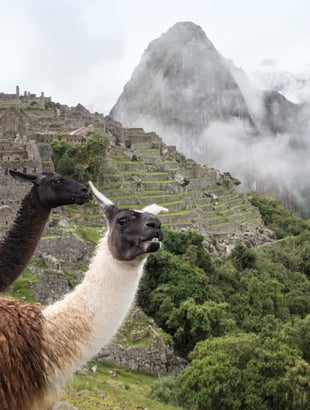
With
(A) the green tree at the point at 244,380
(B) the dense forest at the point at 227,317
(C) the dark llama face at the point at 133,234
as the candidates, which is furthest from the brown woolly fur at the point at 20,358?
(A) the green tree at the point at 244,380

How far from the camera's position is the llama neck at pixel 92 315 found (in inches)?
112

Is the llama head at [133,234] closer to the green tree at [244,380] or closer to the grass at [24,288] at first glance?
the grass at [24,288]

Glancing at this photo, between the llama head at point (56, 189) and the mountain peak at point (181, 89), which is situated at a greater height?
the mountain peak at point (181, 89)

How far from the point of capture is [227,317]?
19.0m

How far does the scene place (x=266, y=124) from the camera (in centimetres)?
13288

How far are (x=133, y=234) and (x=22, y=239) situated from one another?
1.79 metres

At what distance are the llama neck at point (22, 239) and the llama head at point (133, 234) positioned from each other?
1.49m

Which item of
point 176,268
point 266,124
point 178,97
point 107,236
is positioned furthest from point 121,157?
point 266,124

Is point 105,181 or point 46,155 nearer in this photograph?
point 46,155

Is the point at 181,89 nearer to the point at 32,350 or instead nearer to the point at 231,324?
the point at 231,324

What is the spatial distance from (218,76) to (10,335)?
13609 cm

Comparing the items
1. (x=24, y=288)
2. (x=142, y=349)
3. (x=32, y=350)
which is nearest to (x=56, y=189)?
(x=32, y=350)

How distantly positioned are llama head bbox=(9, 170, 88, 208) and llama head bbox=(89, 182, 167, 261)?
113 cm

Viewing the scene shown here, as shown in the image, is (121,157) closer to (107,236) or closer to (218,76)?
(107,236)
